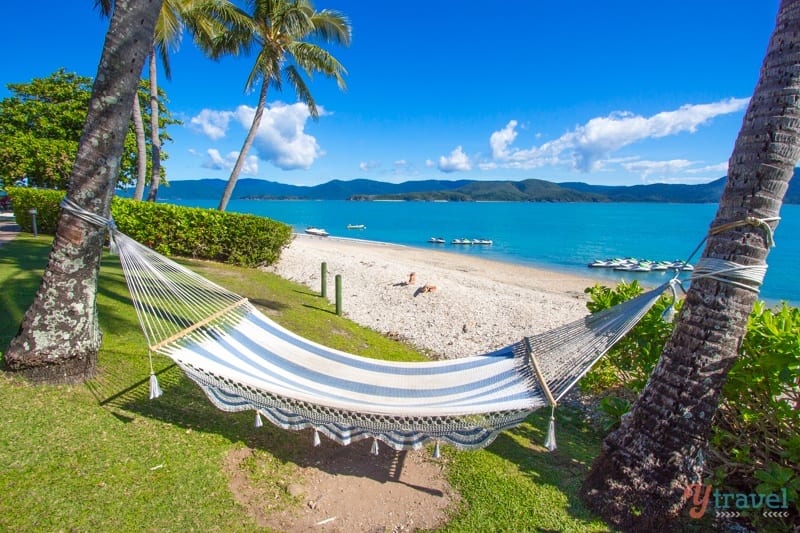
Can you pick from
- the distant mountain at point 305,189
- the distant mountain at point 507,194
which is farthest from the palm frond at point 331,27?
the distant mountain at point 305,189

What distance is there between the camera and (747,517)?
7.93 feet

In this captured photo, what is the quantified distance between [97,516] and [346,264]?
10.2 m

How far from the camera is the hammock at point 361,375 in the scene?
8.05 ft

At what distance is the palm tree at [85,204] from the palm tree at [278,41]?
8.27 meters

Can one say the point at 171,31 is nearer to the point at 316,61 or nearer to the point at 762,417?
the point at 316,61

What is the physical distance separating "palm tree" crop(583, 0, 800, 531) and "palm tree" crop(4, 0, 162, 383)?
12.1 ft

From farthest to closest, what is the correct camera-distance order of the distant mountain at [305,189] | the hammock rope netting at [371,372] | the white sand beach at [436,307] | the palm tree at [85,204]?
the distant mountain at [305,189] < the white sand beach at [436,307] < the palm tree at [85,204] < the hammock rope netting at [371,372]

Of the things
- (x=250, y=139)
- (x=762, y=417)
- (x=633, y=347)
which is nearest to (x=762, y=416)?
(x=762, y=417)

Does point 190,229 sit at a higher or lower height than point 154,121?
lower

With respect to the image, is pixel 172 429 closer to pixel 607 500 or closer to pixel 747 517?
pixel 607 500

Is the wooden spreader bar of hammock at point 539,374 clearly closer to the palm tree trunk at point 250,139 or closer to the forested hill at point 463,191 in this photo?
the palm tree trunk at point 250,139

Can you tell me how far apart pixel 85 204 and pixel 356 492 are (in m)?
2.65

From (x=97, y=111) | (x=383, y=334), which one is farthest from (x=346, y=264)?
(x=97, y=111)

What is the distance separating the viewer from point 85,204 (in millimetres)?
2863
